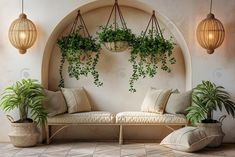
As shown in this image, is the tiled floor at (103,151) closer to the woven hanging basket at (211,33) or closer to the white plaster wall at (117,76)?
the white plaster wall at (117,76)

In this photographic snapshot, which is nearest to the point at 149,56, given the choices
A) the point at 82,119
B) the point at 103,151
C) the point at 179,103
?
the point at 179,103

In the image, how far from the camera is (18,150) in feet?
18.7

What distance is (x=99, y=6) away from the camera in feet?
21.6

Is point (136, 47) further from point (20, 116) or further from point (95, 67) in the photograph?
point (20, 116)

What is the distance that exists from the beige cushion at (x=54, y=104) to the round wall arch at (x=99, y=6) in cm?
28

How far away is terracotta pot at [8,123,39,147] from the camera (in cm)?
582

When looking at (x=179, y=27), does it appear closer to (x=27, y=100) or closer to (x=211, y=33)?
(x=211, y=33)

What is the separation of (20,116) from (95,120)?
1154 mm

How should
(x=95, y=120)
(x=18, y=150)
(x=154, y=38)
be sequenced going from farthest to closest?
(x=154, y=38)
(x=95, y=120)
(x=18, y=150)

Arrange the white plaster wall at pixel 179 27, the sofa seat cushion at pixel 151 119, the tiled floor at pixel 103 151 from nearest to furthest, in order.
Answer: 1. the tiled floor at pixel 103 151
2. the sofa seat cushion at pixel 151 119
3. the white plaster wall at pixel 179 27

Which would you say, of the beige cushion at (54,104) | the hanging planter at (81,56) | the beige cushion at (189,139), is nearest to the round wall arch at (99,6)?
the hanging planter at (81,56)

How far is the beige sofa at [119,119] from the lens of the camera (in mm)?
6070

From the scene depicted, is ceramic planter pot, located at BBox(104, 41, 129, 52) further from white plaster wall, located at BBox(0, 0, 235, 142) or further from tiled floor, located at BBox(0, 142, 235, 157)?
tiled floor, located at BBox(0, 142, 235, 157)

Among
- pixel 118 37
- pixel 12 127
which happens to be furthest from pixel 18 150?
pixel 118 37
